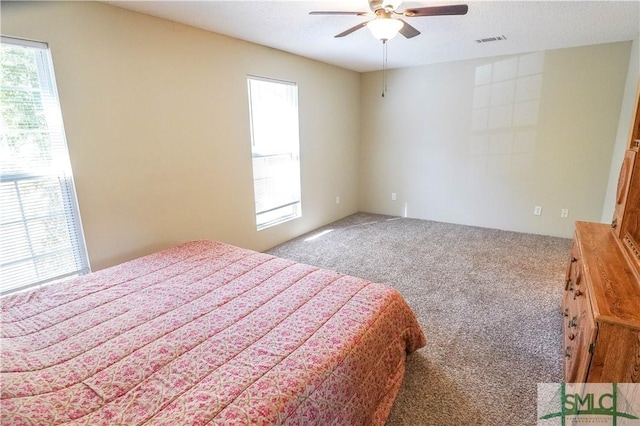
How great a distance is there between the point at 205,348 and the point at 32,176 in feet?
5.82

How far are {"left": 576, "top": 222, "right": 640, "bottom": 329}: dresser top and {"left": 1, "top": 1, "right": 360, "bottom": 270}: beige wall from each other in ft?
9.67

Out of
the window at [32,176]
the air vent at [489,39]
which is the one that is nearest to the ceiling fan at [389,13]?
the air vent at [489,39]

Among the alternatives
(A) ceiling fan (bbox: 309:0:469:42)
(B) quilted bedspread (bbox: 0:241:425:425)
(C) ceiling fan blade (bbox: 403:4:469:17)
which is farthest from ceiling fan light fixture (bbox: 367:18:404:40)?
(B) quilted bedspread (bbox: 0:241:425:425)

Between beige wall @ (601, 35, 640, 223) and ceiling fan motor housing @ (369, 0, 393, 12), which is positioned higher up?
ceiling fan motor housing @ (369, 0, 393, 12)

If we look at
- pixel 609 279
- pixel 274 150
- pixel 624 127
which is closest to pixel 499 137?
pixel 624 127

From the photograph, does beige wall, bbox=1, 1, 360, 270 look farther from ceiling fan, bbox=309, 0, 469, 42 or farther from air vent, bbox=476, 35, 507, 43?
air vent, bbox=476, 35, 507, 43

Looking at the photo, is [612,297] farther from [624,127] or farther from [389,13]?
[624,127]

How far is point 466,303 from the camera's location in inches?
105

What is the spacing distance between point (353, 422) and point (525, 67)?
4.43m

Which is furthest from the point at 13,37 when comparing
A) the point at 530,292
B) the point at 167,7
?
the point at 530,292

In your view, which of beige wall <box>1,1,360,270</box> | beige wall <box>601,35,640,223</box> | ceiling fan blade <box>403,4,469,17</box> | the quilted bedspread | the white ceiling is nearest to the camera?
the quilted bedspread

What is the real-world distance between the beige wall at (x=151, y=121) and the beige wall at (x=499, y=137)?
6.12 ft

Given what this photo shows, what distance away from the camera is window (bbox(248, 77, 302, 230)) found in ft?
12.2

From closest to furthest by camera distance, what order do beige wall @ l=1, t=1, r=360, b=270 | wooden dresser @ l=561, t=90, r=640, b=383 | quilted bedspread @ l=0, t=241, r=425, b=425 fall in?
quilted bedspread @ l=0, t=241, r=425, b=425, wooden dresser @ l=561, t=90, r=640, b=383, beige wall @ l=1, t=1, r=360, b=270
